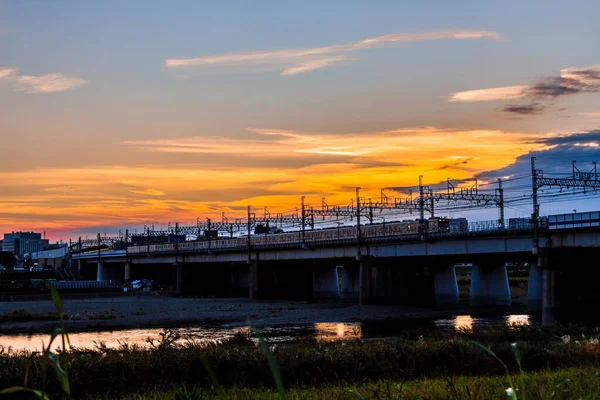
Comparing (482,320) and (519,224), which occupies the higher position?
(519,224)

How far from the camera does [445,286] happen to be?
8869 cm

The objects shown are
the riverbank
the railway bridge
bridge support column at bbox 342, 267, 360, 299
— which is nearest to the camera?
the railway bridge

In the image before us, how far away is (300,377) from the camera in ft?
70.8

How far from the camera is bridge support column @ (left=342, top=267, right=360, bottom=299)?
110938mm

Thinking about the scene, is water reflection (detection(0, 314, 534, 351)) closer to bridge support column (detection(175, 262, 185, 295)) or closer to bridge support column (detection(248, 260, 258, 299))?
bridge support column (detection(248, 260, 258, 299))

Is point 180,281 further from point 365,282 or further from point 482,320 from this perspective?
point 482,320

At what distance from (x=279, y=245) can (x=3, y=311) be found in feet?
126

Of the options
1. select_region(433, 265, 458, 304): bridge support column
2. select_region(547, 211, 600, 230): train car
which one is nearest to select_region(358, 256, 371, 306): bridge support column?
select_region(433, 265, 458, 304): bridge support column

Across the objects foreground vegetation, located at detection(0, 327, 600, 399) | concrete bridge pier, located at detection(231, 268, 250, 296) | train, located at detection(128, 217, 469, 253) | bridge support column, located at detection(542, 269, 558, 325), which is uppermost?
train, located at detection(128, 217, 469, 253)

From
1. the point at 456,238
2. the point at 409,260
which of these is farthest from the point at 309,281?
the point at 456,238

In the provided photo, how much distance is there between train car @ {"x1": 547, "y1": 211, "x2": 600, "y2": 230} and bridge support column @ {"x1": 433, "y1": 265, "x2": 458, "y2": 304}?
27.8 metres

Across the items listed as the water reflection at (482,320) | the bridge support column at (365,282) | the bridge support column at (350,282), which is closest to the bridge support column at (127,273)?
the bridge support column at (350,282)

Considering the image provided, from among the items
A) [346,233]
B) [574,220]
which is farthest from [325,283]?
[574,220]

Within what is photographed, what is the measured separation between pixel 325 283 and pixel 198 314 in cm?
4128
